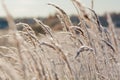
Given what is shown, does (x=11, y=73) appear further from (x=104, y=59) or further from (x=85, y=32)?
(x=104, y=59)

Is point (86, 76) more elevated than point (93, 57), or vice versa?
point (93, 57)

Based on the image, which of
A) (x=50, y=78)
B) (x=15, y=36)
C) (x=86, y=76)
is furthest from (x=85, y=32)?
(x=15, y=36)

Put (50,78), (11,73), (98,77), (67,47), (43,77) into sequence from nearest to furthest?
(11,73)
(43,77)
(50,78)
(98,77)
(67,47)

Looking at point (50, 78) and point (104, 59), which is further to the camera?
point (104, 59)

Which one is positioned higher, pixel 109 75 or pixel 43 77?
pixel 43 77

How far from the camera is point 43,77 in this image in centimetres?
202

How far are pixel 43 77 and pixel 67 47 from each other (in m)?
2.50

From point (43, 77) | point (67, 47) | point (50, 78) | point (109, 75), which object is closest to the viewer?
point (43, 77)

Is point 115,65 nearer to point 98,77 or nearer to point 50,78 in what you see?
point 98,77

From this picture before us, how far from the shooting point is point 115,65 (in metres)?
3.08

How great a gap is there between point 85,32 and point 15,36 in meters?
1.43

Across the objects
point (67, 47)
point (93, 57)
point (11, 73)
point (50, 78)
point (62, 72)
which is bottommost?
point (67, 47)

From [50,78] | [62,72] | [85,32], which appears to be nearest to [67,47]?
[62,72]

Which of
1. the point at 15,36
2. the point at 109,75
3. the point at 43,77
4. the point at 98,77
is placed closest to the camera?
the point at 15,36
